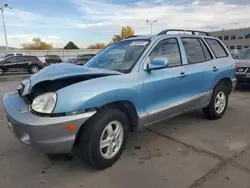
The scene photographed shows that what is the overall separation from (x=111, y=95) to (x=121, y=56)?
3.51 ft

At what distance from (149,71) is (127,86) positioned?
1.63 feet

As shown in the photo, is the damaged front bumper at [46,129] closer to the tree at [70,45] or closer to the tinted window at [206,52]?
the tinted window at [206,52]

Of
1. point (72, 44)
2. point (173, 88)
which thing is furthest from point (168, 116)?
point (72, 44)

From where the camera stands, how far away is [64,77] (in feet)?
9.11

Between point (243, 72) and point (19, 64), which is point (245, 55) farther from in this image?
point (19, 64)

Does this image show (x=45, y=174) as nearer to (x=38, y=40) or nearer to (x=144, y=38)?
(x=144, y=38)

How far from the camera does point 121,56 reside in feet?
12.0

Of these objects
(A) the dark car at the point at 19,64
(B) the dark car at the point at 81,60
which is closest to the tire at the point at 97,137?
(B) the dark car at the point at 81,60

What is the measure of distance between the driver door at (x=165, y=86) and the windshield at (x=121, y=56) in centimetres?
21

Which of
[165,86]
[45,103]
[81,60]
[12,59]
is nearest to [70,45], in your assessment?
[12,59]

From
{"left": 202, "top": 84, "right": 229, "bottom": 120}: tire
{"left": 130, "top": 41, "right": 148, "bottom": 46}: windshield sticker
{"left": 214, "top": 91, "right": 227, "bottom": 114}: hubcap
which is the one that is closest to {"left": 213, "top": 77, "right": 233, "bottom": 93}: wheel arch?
{"left": 202, "top": 84, "right": 229, "bottom": 120}: tire

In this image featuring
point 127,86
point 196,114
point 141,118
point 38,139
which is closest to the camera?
point 38,139

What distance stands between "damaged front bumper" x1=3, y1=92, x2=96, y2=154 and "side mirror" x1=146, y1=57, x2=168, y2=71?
109cm

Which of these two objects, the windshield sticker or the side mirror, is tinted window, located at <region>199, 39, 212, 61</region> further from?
the side mirror
